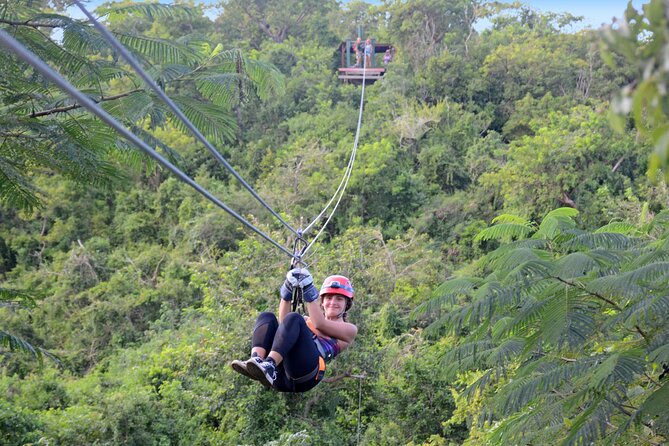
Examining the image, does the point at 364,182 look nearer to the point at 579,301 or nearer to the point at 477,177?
the point at 477,177

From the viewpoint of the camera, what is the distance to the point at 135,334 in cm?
1639

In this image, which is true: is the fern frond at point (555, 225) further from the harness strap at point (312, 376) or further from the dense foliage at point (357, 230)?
the harness strap at point (312, 376)

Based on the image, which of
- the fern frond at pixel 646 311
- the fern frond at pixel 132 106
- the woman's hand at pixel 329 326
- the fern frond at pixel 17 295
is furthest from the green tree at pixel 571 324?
the fern frond at pixel 17 295

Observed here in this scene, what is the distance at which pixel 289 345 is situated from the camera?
502 cm

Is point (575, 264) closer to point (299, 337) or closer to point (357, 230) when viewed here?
point (299, 337)

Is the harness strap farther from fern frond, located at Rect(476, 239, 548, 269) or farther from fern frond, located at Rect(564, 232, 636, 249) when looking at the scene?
fern frond, located at Rect(564, 232, 636, 249)

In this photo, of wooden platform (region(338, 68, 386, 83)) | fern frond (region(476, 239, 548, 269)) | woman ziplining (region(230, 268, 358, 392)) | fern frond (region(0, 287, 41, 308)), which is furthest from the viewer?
wooden platform (region(338, 68, 386, 83))

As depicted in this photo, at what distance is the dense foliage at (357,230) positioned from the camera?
510 centimetres

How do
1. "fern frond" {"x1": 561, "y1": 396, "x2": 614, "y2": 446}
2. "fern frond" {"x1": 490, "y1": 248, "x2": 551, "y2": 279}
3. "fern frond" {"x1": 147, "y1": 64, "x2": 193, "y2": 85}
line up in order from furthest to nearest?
"fern frond" {"x1": 147, "y1": 64, "x2": 193, "y2": 85}, "fern frond" {"x1": 490, "y1": 248, "x2": 551, "y2": 279}, "fern frond" {"x1": 561, "y1": 396, "x2": 614, "y2": 446}

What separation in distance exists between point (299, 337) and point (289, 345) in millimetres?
119

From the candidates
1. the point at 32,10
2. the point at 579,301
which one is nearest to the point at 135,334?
the point at 32,10

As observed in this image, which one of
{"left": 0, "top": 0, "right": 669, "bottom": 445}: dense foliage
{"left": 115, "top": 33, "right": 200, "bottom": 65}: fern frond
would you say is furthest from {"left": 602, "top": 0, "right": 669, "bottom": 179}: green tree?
{"left": 115, "top": 33, "right": 200, "bottom": 65}: fern frond

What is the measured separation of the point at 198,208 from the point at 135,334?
399cm

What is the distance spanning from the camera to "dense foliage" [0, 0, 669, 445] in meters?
5.10
